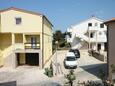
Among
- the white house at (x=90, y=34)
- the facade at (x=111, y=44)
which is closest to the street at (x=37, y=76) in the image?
the facade at (x=111, y=44)

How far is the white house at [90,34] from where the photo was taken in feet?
202

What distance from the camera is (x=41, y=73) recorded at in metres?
31.5

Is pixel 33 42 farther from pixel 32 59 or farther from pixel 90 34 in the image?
pixel 90 34

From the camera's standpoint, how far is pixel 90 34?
2479 inches

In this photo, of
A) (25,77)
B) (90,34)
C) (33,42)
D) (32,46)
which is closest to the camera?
(25,77)

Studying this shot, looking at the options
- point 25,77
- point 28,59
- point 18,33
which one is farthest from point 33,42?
point 25,77

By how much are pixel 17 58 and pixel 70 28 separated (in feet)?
106

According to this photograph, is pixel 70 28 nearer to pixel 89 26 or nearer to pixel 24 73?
pixel 89 26

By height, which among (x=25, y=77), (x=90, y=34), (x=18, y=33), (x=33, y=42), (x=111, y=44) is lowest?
(x=25, y=77)

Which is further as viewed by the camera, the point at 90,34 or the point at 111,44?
the point at 90,34

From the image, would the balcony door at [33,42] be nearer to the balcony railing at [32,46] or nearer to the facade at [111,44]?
the balcony railing at [32,46]

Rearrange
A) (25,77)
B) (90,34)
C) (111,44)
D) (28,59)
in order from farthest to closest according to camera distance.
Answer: (90,34) → (28,59) → (25,77) → (111,44)

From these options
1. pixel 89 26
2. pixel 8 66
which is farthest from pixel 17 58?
pixel 89 26

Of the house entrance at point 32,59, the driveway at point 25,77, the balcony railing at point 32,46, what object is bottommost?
the driveway at point 25,77
